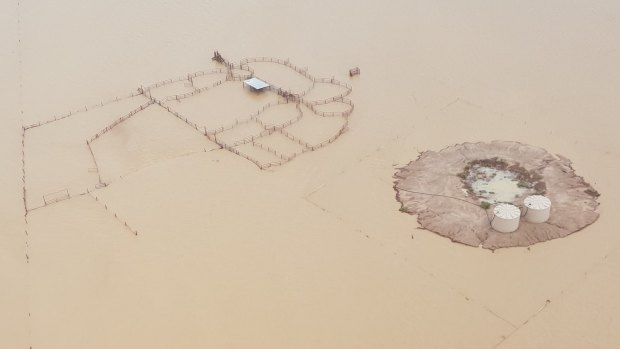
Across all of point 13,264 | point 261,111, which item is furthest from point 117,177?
point 261,111

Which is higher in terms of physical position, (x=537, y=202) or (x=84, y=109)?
(x=537, y=202)

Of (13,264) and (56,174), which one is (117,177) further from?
(13,264)

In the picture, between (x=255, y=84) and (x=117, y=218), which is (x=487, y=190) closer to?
(x=255, y=84)

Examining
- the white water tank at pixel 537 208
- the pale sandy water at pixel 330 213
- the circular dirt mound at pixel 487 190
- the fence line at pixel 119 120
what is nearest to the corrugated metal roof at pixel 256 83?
the pale sandy water at pixel 330 213

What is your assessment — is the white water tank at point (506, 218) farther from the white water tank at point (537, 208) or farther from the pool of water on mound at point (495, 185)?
the pool of water on mound at point (495, 185)

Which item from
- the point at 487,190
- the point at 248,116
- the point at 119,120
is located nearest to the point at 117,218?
the point at 119,120

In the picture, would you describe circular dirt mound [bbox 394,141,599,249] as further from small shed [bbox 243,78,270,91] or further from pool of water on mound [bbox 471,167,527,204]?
small shed [bbox 243,78,270,91]
